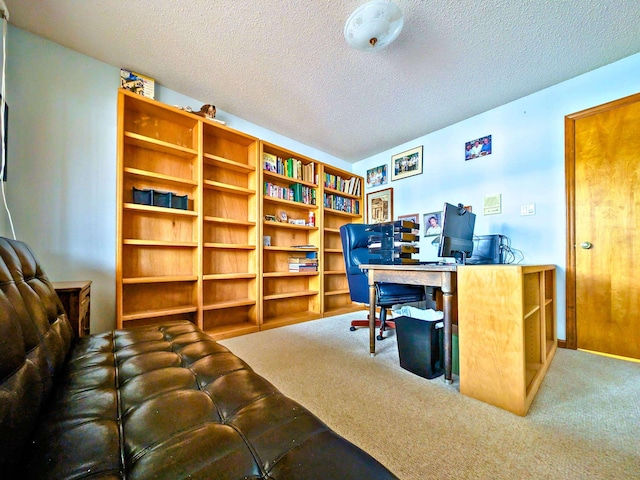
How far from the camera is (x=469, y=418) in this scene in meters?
1.20

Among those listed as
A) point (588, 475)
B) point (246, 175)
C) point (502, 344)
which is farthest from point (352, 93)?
point (588, 475)

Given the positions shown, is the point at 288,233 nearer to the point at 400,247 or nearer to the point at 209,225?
the point at 209,225

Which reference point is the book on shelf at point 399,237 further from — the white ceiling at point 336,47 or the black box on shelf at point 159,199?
the black box on shelf at point 159,199

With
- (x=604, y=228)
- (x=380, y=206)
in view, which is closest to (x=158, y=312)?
(x=380, y=206)

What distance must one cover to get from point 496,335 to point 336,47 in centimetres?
224

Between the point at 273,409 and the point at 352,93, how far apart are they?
2.68m

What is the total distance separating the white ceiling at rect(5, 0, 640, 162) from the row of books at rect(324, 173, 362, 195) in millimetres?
1055

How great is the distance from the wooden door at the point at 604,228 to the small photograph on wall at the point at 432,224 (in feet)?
3.87

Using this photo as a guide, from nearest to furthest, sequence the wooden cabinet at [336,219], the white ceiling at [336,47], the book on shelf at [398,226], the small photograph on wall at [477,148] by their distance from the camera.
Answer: the white ceiling at [336,47] → the book on shelf at [398,226] → the small photograph on wall at [477,148] → the wooden cabinet at [336,219]

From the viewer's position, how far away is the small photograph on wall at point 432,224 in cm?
315

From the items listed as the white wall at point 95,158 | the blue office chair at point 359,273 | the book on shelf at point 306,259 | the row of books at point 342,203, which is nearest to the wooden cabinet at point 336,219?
the row of books at point 342,203

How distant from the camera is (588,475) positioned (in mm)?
888

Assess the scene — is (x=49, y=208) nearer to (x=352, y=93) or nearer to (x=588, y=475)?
(x=352, y=93)

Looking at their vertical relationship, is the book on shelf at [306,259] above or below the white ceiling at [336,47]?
below
